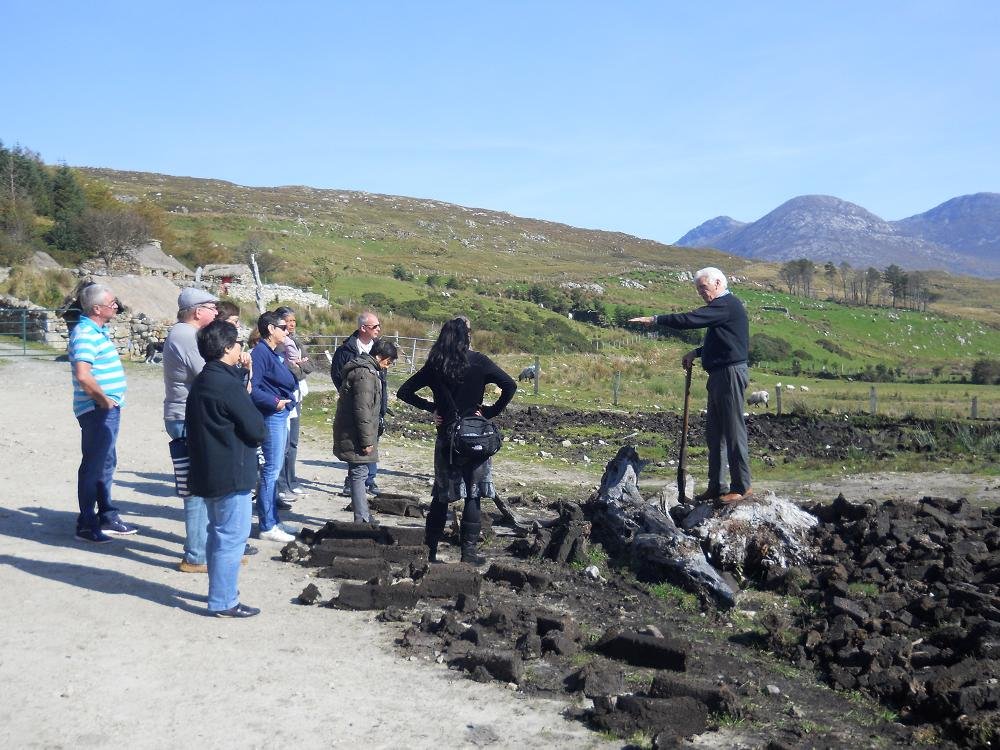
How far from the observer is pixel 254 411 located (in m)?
6.07

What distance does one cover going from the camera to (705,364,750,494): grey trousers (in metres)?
8.05

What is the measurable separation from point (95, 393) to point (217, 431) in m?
1.80

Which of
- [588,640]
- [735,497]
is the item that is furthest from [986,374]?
[588,640]

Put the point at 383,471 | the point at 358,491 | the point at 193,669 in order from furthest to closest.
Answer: the point at 383,471 → the point at 358,491 → the point at 193,669

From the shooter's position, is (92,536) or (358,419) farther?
(358,419)

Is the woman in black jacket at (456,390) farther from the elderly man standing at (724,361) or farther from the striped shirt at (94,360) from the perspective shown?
the striped shirt at (94,360)

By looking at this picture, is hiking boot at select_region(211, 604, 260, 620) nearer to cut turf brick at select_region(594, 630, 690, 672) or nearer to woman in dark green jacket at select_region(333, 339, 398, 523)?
woman in dark green jacket at select_region(333, 339, 398, 523)

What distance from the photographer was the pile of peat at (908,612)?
500 centimetres

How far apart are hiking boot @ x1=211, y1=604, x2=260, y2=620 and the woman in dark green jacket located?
2.17 metres

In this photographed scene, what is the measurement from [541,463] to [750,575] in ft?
22.2

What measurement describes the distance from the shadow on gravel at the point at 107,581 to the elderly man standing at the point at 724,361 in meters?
4.24

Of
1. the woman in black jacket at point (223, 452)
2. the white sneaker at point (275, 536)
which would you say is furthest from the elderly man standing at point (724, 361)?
the white sneaker at point (275, 536)

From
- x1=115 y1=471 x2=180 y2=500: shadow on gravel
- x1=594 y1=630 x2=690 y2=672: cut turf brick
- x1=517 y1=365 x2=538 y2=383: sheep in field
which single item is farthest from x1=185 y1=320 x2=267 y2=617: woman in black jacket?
x1=517 y1=365 x2=538 y2=383: sheep in field

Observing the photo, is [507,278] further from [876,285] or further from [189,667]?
[189,667]
